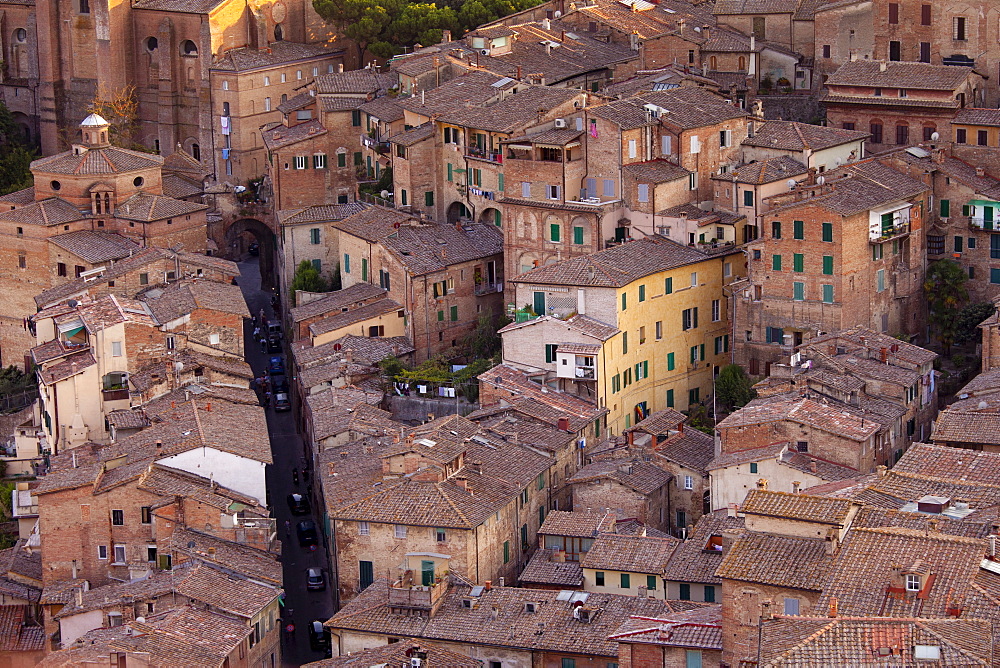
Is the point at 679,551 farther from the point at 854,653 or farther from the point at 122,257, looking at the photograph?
the point at 122,257

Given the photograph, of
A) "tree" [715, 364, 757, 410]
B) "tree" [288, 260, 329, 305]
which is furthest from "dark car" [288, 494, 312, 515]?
"tree" [715, 364, 757, 410]

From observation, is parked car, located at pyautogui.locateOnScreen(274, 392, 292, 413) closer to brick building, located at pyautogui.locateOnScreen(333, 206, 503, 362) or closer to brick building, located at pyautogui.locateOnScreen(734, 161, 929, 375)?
brick building, located at pyautogui.locateOnScreen(333, 206, 503, 362)

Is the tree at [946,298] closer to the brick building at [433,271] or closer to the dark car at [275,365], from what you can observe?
the brick building at [433,271]

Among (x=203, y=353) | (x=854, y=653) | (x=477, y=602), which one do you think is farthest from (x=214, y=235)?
(x=854, y=653)

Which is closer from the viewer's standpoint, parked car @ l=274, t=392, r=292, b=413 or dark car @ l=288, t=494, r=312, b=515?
dark car @ l=288, t=494, r=312, b=515

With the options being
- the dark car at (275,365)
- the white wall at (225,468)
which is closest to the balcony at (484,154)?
the dark car at (275,365)

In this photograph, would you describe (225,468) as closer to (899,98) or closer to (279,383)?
(279,383)

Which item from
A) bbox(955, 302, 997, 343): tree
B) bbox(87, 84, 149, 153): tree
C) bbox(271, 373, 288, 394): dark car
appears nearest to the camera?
bbox(955, 302, 997, 343): tree

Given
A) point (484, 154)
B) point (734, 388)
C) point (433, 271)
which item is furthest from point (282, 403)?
point (734, 388)
